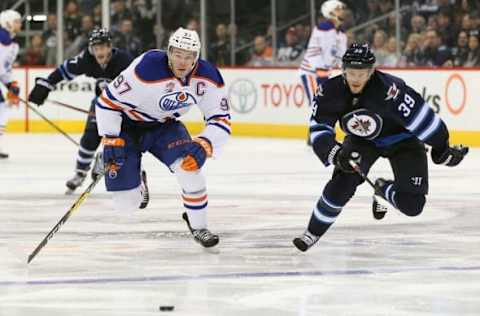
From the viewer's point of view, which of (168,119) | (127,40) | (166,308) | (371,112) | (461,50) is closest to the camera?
(166,308)

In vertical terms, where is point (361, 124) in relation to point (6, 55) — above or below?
below

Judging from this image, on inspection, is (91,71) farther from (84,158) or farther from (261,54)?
(261,54)

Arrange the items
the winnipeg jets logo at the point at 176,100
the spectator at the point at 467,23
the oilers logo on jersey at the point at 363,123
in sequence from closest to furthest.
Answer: the oilers logo on jersey at the point at 363,123
the winnipeg jets logo at the point at 176,100
the spectator at the point at 467,23

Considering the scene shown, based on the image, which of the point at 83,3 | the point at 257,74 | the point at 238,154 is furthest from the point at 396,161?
the point at 83,3

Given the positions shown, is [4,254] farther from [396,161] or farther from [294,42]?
[294,42]

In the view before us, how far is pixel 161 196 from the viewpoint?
383 inches

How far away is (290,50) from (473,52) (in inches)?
114

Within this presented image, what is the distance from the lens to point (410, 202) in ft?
21.6

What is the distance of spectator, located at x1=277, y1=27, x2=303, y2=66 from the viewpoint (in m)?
16.2

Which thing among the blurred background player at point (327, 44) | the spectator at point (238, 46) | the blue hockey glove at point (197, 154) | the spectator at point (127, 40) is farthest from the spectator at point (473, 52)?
the blue hockey glove at point (197, 154)

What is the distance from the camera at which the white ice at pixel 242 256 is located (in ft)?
17.3

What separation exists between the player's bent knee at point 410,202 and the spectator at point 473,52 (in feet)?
25.0

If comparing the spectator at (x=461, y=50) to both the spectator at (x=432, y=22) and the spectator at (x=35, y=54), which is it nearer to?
the spectator at (x=432, y=22)

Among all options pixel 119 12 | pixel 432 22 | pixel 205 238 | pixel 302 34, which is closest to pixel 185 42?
pixel 205 238
